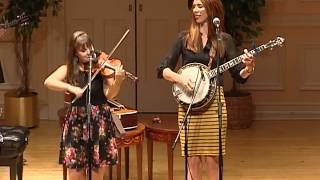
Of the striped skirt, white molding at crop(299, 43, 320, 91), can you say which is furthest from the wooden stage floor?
the striped skirt

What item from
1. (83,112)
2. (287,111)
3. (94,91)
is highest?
(94,91)

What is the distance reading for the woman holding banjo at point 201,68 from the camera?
393cm

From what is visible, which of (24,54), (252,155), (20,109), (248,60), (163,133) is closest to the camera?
(248,60)

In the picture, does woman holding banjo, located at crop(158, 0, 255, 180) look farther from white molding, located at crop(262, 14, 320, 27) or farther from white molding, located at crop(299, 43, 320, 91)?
white molding, located at crop(299, 43, 320, 91)

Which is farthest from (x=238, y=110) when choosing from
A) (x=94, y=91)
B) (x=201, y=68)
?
(x=94, y=91)

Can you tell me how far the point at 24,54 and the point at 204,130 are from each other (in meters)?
3.54

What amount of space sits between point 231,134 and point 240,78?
3.01m

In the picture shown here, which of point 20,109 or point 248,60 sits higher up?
point 248,60

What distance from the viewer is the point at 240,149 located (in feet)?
20.5

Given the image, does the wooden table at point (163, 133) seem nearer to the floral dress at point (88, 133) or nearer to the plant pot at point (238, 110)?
the floral dress at point (88, 133)

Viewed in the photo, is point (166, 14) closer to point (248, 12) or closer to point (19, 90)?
point (248, 12)

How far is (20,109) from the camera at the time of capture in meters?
6.95

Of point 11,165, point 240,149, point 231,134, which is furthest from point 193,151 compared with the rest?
point 231,134

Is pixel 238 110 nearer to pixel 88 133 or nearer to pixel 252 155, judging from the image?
pixel 252 155
